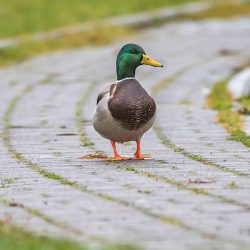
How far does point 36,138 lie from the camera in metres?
12.2

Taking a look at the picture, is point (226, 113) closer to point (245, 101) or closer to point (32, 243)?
point (245, 101)

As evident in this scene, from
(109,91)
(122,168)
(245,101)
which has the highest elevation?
(109,91)

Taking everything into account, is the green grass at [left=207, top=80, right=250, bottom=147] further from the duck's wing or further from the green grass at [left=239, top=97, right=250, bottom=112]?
the duck's wing

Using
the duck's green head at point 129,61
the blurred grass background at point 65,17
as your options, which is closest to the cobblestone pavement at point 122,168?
the duck's green head at point 129,61

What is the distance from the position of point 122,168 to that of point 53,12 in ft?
57.0

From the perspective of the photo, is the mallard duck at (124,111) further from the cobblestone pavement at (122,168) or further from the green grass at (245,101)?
the green grass at (245,101)

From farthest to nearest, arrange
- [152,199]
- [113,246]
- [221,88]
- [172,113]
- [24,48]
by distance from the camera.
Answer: [24,48] < [221,88] < [172,113] < [152,199] < [113,246]

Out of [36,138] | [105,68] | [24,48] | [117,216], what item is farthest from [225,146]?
[24,48]

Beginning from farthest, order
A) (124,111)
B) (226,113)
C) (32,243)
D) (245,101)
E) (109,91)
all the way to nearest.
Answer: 1. (245,101)
2. (226,113)
3. (109,91)
4. (124,111)
5. (32,243)

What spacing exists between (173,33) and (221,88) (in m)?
9.06

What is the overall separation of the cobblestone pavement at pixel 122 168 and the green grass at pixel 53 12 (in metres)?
4.53

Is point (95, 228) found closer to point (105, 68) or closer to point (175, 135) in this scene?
point (175, 135)

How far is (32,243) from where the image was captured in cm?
623

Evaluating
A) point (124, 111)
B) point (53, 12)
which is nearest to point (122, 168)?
point (124, 111)
